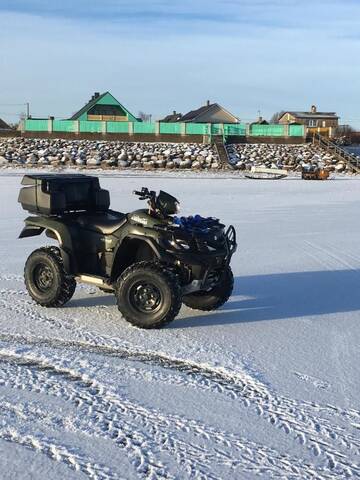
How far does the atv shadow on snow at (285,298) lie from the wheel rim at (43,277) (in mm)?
1319

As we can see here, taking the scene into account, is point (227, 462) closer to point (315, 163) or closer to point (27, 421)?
point (27, 421)

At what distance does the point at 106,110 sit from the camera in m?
59.9

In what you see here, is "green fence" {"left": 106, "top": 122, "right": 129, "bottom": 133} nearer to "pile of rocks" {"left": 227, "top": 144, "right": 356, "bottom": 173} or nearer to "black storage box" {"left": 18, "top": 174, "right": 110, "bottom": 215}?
"pile of rocks" {"left": 227, "top": 144, "right": 356, "bottom": 173}

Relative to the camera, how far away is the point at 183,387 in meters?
4.59

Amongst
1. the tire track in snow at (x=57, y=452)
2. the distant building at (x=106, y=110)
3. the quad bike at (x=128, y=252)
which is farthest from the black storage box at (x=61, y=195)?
the distant building at (x=106, y=110)

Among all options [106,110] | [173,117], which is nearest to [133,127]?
[106,110]

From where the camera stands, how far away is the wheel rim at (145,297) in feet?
19.3

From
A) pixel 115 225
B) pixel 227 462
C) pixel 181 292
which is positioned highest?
pixel 115 225

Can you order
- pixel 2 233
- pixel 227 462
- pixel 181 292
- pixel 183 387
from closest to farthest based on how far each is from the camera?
pixel 227 462
pixel 183 387
pixel 181 292
pixel 2 233

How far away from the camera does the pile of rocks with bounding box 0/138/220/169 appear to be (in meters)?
37.5

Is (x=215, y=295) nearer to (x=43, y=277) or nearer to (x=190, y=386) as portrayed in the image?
(x=43, y=277)

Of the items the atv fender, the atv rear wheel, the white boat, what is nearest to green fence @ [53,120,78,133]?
the white boat

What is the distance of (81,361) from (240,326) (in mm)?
1687

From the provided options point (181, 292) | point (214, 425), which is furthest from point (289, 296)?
point (214, 425)
